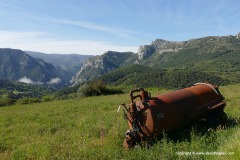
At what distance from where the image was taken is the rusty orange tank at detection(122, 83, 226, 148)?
10258 millimetres

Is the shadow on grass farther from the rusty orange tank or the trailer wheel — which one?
the rusty orange tank

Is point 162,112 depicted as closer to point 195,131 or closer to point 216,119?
point 195,131

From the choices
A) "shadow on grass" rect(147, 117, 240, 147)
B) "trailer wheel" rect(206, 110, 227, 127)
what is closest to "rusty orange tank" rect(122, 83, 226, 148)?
"trailer wheel" rect(206, 110, 227, 127)

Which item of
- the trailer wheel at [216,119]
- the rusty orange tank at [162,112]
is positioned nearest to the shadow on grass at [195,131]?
the trailer wheel at [216,119]

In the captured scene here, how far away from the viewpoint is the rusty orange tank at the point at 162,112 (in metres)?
10.3

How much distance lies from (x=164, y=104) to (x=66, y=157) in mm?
3957

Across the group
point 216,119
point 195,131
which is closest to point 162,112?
point 195,131

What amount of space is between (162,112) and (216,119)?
119 inches

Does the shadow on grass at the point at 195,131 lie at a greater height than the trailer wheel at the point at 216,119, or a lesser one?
lesser

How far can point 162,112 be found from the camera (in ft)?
34.1

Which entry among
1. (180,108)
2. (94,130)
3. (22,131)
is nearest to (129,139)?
(180,108)

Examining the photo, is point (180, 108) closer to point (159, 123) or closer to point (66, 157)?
point (159, 123)

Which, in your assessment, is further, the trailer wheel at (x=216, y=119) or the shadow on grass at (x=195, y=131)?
the trailer wheel at (x=216, y=119)

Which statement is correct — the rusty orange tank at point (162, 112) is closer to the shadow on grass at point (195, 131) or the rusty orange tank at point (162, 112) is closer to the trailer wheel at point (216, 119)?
the trailer wheel at point (216, 119)
